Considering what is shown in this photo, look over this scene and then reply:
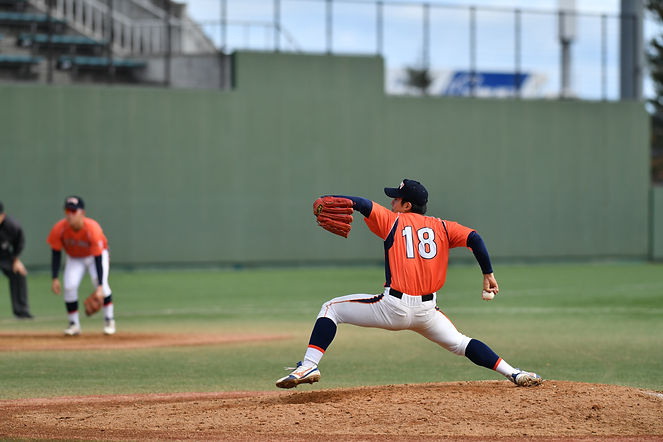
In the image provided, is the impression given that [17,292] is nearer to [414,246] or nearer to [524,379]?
[414,246]

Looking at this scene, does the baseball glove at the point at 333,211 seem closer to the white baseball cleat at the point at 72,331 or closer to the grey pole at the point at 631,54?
the white baseball cleat at the point at 72,331

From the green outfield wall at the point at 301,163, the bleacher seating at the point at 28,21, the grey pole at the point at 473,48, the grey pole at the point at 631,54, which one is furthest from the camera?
the grey pole at the point at 631,54

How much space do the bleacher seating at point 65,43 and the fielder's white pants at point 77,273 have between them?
54.9 ft

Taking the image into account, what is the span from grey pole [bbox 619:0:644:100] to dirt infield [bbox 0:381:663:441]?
2711 cm

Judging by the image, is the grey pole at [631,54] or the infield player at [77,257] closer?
the infield player at [77,257]

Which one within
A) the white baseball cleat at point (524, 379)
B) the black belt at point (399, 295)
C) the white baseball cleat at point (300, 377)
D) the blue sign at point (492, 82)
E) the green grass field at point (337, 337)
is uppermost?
the blue sign at point (492, 82)

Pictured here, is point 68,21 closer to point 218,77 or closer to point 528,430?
point 218,77

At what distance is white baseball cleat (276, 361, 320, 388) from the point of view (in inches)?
259

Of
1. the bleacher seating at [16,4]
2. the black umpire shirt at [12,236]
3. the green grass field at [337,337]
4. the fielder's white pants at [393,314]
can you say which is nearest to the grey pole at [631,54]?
the green grass field at [337,337]

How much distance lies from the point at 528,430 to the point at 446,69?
26.4 meters

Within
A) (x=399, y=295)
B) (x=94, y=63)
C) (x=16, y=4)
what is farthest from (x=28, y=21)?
(x=399, y=295)

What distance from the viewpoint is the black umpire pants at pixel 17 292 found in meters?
14.5

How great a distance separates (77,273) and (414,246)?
22.6ft

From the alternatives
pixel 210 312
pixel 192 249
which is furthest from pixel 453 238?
pixel 192 249
